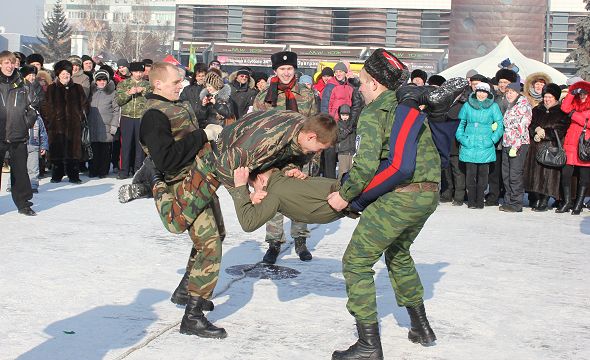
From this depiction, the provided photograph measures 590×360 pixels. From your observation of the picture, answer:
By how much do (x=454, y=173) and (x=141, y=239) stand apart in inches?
246

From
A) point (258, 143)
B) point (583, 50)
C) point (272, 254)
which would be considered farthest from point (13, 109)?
point (583, 50)

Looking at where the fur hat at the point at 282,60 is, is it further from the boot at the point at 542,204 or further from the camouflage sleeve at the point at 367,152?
the boot at the point at 542,204

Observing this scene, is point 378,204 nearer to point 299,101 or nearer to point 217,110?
point 299,101

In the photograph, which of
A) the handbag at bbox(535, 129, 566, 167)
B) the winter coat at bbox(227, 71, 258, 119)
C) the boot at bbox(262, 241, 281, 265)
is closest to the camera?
the boot at bbox(262, 241, 281, 265)

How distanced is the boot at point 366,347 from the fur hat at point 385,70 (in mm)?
1451

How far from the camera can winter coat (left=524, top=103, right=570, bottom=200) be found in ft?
44.1

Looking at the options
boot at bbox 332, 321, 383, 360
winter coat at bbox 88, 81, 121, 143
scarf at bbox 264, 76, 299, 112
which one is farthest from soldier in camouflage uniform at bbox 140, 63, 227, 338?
winter coat at bbox 88, 81, 121, 143

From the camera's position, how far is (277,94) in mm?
8352

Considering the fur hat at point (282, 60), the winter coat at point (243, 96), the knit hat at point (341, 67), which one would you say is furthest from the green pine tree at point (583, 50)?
the fur hat at point (282, 60)

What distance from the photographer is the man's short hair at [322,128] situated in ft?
17.5

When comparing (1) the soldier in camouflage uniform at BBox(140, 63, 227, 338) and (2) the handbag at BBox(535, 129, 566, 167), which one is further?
(2) the handbag at BBox(535, 129, 566, 167)

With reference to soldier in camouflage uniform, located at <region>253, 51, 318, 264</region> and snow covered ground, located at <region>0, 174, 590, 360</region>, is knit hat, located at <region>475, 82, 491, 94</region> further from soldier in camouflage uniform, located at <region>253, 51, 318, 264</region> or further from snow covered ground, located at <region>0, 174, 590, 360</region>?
soldier in camouflage uniform, located at <region>253, 51, 318, 264</region>

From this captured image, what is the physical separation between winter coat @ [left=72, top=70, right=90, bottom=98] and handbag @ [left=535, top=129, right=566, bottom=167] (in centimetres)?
759

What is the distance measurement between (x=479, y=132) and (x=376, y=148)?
841 centimetres
